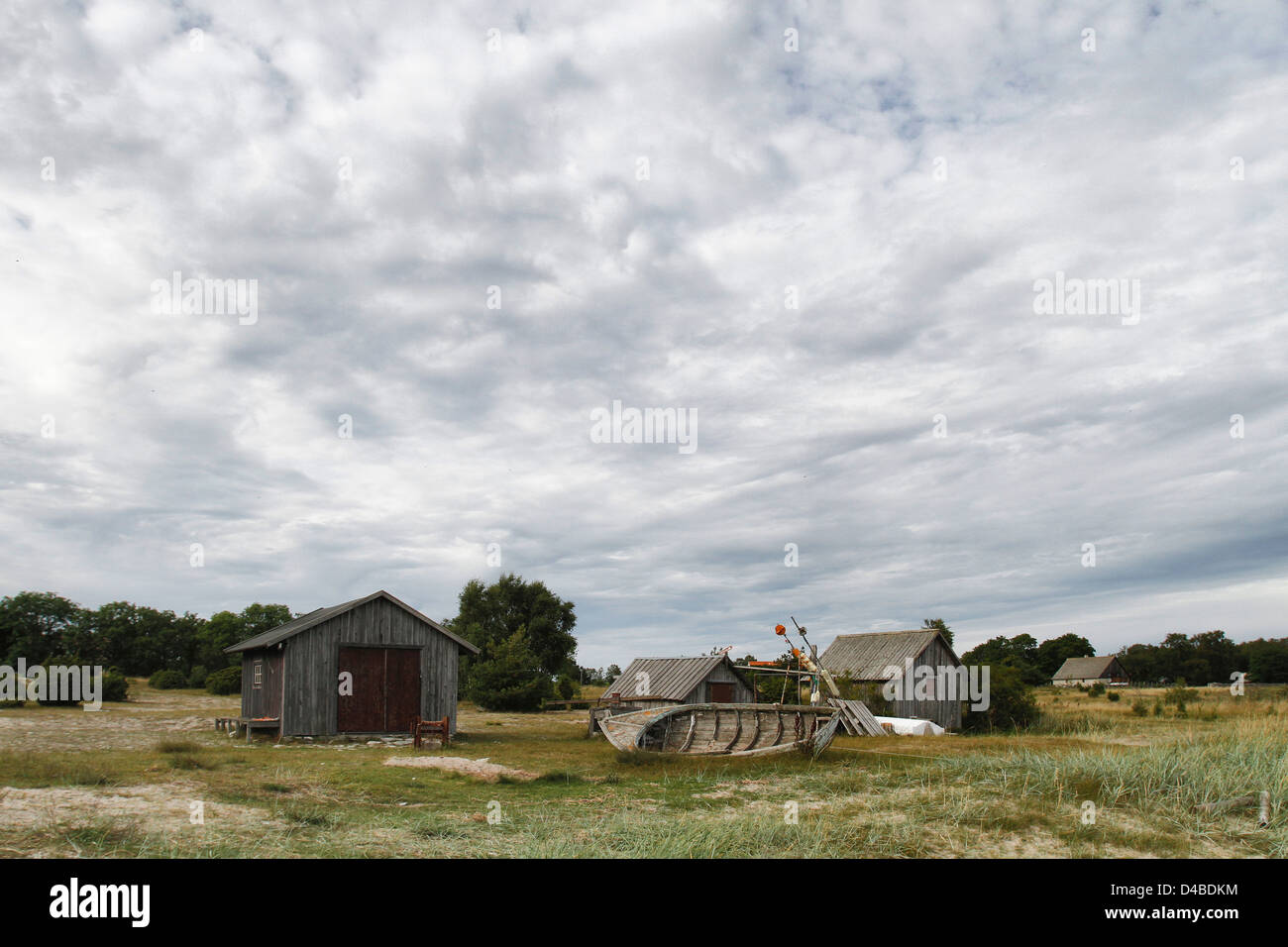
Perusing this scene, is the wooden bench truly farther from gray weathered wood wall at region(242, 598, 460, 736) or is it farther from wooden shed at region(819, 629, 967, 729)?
wooden shed at region(819, 629, 967, 729)

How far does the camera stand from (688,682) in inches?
1345

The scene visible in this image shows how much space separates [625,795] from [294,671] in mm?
16225

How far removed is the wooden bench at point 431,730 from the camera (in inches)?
971

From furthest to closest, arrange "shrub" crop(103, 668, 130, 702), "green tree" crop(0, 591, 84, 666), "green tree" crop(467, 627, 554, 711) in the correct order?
"green tree" crop(0, 591, 84, 666) → "green tree" crop(467, 627, 554, 711) → "shrub" crop(103, 668, 130, 702)

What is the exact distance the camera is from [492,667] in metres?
50.3

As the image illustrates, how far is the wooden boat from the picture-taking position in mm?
22266

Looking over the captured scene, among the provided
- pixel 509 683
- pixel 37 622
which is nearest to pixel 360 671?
pixel 509 683

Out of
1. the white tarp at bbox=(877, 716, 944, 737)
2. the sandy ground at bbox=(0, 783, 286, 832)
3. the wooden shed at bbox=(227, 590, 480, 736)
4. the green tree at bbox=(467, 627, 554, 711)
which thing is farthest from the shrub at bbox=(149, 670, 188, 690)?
the sandy ground at bbox=(0, 783, 286, 832)

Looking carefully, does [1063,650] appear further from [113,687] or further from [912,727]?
[113,687]

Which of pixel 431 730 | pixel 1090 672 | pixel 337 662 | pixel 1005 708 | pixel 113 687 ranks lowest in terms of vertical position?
pixel 1090 672

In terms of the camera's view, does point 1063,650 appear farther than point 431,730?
Yes

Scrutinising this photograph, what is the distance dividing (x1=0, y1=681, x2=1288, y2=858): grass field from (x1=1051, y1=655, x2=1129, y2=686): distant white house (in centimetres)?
8795

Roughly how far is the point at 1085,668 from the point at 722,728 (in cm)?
9612
